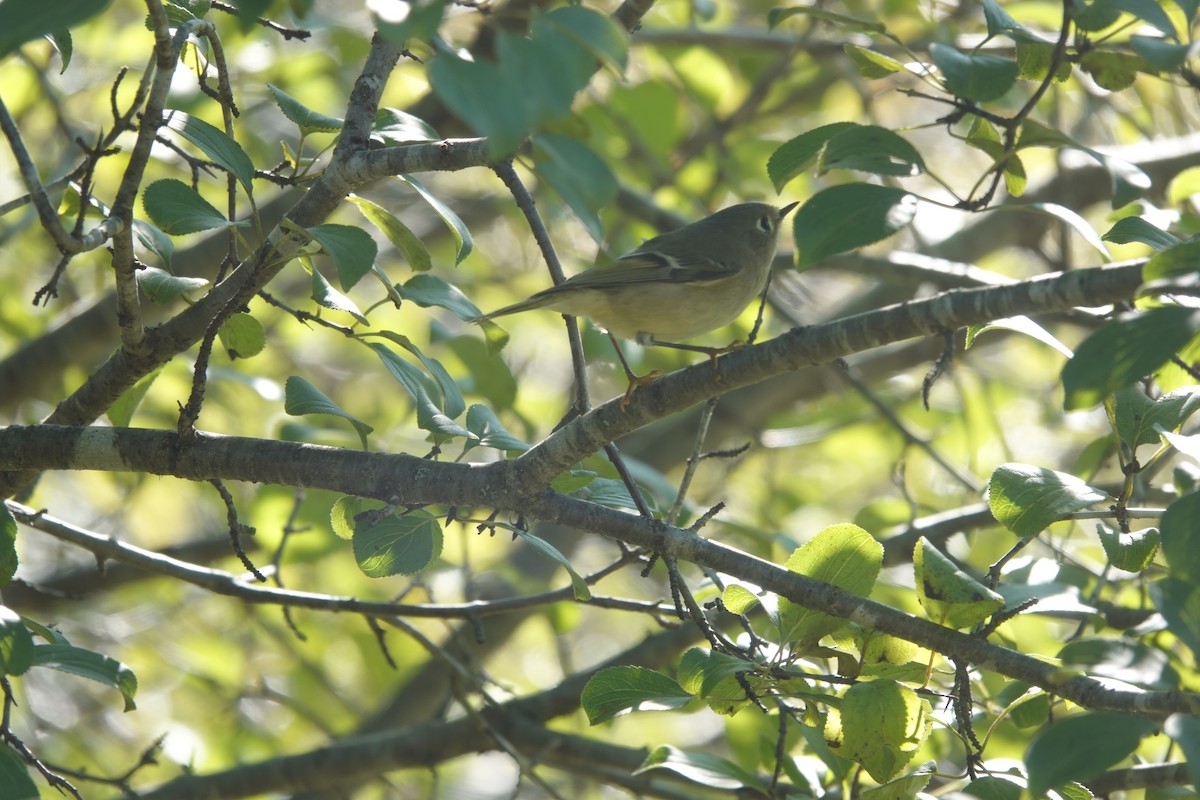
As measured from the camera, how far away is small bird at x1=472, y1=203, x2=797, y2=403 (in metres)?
2.90

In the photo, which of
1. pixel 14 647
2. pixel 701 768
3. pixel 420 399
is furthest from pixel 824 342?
pixel 14 647

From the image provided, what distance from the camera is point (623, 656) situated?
3.18m

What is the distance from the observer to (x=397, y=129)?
1.96 metres

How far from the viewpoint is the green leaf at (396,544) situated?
192 cm

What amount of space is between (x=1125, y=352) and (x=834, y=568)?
725mm

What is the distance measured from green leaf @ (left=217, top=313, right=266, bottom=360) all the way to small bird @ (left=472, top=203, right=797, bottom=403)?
0.76 metres

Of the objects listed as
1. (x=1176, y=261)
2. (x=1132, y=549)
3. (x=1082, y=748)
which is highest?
(x=1176, y=261)

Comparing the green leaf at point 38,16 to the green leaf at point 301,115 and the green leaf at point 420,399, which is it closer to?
the green leaf at point 301,115

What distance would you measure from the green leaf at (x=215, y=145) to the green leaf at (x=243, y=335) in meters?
0.34

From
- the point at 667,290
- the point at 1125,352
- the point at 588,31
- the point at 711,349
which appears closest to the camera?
the point at 588,31

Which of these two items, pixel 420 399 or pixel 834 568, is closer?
pixel 834 568

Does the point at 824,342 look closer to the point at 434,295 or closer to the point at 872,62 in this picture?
the point at 872,62

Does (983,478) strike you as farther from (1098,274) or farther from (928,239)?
(1098,274)

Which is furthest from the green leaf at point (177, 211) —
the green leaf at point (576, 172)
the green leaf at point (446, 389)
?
the green leaf at point (576, 172)
